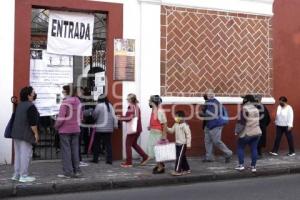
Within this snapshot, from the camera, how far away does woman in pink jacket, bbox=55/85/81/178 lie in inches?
402

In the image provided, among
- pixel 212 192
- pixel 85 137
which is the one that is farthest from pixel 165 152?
pixel 85 137

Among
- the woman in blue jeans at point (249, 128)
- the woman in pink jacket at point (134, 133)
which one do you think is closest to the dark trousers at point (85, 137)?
the woman in pink jacket at point (134, 133)

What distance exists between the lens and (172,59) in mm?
13570

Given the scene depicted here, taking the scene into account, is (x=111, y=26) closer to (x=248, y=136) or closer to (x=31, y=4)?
(x=31, y=4)

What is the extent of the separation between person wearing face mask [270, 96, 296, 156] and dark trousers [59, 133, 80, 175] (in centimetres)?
625

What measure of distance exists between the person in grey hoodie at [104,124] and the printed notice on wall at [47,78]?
1102 millimetres

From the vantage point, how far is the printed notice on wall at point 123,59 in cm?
1297

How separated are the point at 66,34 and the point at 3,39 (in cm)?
154

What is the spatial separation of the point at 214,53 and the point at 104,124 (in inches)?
154

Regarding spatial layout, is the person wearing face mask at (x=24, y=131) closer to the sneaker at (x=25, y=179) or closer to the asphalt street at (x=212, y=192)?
the sneaker at (x=25, y=179)

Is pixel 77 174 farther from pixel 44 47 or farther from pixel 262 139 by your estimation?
pixel 262 139

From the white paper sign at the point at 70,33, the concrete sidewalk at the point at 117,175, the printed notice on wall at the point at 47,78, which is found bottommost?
the concrete sidewalk at the point at 117,175

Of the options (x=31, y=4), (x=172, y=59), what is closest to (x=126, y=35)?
(x=172, y=59)

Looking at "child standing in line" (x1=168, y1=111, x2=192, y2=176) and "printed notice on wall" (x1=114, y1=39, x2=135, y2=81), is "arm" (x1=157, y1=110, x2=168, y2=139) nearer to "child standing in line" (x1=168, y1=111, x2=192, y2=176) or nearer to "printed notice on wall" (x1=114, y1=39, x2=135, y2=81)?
"child standing in line" (x1=168, y1=111, x2=192, y2=176)
